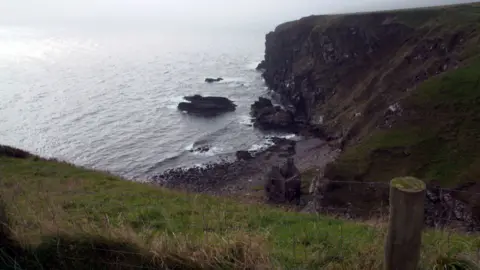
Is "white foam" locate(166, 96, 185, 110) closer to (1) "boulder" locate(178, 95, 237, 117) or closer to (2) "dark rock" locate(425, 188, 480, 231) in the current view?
(1) "boulder" locate(178, 95, 237, 117)

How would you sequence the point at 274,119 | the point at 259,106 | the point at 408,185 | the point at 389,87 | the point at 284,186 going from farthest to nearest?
the point at 259,106 → the point at 274,119 → the point at 389,87 → the point at 284,186 → the point at 408,185

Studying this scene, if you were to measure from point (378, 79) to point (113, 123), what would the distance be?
44.1 metres

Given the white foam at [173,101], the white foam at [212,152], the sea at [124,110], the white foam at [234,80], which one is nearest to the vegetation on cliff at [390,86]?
the white foam at [234,80]

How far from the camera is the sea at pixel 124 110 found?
2286 inches

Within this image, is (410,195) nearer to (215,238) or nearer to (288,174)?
(215,238)

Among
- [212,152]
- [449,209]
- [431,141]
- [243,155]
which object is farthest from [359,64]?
[449,209]

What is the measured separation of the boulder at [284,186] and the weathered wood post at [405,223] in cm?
3304

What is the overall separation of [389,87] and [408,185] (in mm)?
58777

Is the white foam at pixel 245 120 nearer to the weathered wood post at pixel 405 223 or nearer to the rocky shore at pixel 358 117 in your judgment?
the rocky shore at pixel 358 117

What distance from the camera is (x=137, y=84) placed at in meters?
102

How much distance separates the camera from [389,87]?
59188 millimetres

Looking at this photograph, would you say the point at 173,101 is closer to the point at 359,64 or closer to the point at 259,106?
the point at 259,106

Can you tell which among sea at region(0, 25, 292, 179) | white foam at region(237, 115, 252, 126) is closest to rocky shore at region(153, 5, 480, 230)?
white foam at region(237, 115, 252, 126)

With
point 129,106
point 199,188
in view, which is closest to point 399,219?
point 199,188
